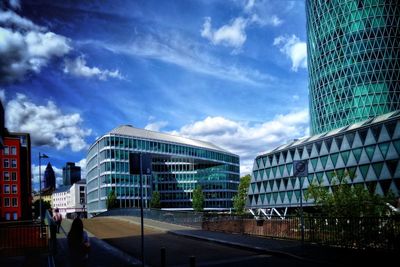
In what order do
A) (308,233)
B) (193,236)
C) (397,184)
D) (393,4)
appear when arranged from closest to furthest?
1. (308,233)
2. (193,236)
3. (397,184)
4. (393,4)

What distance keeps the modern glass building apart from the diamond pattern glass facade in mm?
54928

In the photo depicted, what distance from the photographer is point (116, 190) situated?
117688 millimetres

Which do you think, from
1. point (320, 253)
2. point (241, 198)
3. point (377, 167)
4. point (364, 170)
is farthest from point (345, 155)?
point (241, 198)

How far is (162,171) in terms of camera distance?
137 metres

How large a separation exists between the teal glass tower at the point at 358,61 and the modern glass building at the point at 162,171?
37148 mm

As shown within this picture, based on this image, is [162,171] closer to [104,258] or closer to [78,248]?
[104,258]

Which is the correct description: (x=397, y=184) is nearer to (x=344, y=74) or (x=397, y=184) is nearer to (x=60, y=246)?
(x=60, y=246)

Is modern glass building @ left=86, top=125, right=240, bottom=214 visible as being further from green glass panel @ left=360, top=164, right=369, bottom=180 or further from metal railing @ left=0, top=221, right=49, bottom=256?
metal railing @ left=0, top=221, right=49, bottom=256

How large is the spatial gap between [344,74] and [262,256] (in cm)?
12034

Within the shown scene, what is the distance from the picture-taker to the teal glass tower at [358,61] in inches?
4845

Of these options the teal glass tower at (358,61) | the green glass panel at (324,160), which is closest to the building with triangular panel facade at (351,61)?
the teal glass tower at (358,61)

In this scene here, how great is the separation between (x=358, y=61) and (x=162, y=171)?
66.5 m

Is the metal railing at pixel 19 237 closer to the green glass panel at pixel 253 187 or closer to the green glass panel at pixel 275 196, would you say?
the green glass panel at pixel 275 196

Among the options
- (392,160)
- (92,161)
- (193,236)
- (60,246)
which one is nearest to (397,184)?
(392,160)
